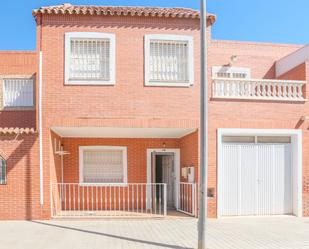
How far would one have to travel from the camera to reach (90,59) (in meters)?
11.4

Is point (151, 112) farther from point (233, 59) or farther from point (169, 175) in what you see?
point (233, 59)

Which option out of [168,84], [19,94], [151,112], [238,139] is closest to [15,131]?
[19,94]

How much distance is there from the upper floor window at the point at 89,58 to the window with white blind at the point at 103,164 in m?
3.48

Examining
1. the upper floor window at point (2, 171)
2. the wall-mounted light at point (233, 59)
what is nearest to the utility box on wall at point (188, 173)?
the wall-mounted light at point (233, 59)

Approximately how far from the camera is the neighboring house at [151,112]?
10938mm

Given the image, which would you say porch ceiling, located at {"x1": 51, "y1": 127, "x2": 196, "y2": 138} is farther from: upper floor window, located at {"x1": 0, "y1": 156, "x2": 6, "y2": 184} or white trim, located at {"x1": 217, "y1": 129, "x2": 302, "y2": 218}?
upper floor window, located at {"x1": 0, "y1": 156, "x2": 6, "y2": 184}

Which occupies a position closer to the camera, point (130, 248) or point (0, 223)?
point (130, 248)

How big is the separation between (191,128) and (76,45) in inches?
193

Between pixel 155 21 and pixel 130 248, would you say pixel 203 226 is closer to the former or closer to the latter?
pixel 130 248

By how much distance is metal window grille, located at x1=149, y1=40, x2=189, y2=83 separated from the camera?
1151 cm

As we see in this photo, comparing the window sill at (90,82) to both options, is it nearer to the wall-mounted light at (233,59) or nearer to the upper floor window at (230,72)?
the upper floor window at (230,72)

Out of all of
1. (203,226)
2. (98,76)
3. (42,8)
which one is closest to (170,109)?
(98,76)

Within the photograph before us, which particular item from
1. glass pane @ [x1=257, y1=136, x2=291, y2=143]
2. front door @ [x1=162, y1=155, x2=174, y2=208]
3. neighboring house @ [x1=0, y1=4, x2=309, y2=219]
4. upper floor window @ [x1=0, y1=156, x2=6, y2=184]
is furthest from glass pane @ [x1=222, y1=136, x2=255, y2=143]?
upper floor window @ [x1=0, y1=156, x2=6, y2=184]

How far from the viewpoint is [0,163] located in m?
10.9
